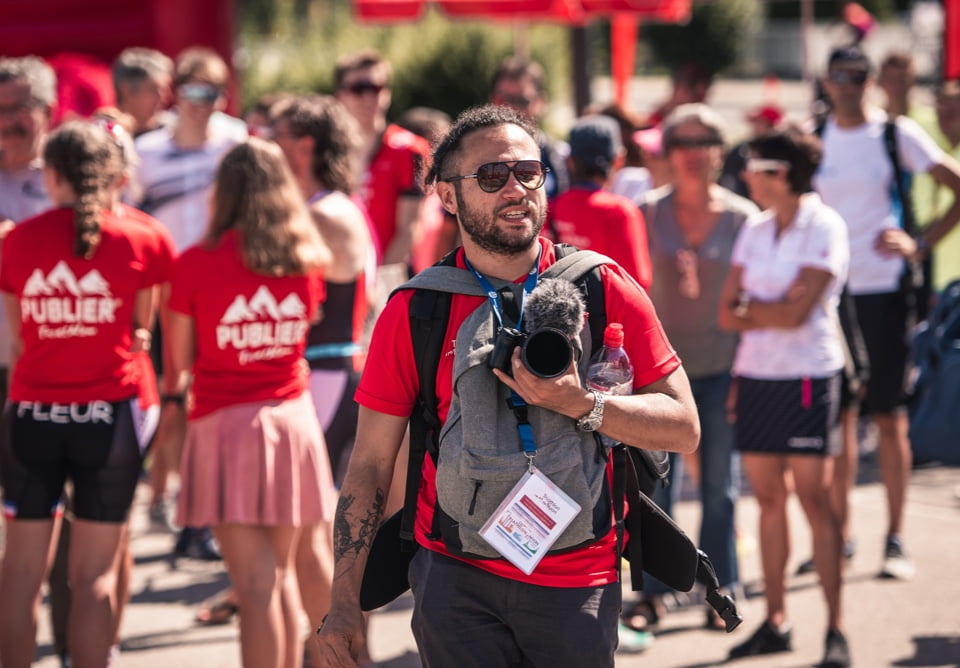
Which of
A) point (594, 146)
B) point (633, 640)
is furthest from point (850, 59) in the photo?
point (633, 640)

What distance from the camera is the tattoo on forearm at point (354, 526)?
10.3ft

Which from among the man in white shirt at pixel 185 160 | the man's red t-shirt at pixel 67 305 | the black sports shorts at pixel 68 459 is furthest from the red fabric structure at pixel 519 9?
the black sports shorts at pixel 68 459

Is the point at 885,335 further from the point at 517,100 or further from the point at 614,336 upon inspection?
the point at 614,336

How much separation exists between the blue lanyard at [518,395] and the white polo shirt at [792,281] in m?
2.50

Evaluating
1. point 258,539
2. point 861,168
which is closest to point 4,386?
point 258,539

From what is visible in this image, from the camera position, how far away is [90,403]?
4.59m

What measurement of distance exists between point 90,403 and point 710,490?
282cm

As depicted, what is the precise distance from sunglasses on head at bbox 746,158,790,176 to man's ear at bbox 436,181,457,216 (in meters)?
2.54

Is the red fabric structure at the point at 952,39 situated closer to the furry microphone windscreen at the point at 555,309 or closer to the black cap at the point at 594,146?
the black cap at the point at 594,146

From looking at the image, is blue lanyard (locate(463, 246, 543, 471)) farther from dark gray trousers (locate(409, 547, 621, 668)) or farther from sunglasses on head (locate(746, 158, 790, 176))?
sunglasses on head (locate(746, 158, 790, 176))

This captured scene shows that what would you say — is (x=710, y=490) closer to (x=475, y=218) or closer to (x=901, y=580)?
(x=901, y=580)

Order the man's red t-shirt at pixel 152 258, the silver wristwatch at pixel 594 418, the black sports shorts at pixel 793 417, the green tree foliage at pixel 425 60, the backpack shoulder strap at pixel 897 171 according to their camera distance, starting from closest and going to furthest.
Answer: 1. the silver wristwatch at pixel 594 418
2. the man's red t-shirt at pixel 152 258
3. the black sports shorts at pixel 793 417
4. the backpack shoulder strap at pixel 897 171
5. the green tree foliage at pixel 425 60

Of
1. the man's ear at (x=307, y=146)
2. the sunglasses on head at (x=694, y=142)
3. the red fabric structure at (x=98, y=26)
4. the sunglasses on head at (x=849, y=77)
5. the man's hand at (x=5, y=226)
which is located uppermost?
the red fabric structure at (x=98, y=26)

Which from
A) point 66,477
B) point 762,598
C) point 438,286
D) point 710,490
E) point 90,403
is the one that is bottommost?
point 762,598
